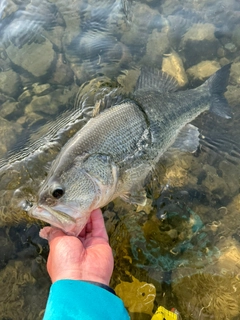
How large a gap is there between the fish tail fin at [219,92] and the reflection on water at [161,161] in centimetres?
29

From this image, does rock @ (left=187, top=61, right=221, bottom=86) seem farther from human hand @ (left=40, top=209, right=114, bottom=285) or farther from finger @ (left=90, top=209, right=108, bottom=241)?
human hand @ (left=40, top=209, right=114, bottom=285)

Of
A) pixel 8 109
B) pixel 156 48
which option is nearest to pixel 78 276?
pixel 8 109

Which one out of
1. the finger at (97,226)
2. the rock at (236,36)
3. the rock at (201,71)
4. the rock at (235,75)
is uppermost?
the finger at (97,226)

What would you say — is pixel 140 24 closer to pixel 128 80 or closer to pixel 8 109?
pixel 128 80

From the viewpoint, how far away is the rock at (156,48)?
5.52 metres

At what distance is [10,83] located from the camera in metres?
5.23

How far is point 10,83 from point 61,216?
3159 millimetres

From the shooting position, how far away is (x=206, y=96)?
15.4ft

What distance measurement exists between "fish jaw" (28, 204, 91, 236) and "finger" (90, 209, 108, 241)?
24cm

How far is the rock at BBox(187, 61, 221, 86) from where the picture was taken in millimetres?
5469

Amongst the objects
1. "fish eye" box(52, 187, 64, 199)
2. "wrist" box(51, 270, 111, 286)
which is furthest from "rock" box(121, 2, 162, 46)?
"wrist" box(51, 270, 111, 286)

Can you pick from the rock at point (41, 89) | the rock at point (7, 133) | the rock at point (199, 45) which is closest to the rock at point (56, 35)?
the rock at point (41, 89)

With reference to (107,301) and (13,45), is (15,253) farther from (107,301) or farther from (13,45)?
(13,45)

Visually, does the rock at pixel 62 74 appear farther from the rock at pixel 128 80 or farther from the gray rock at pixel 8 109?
the rock at pixel 128 80
